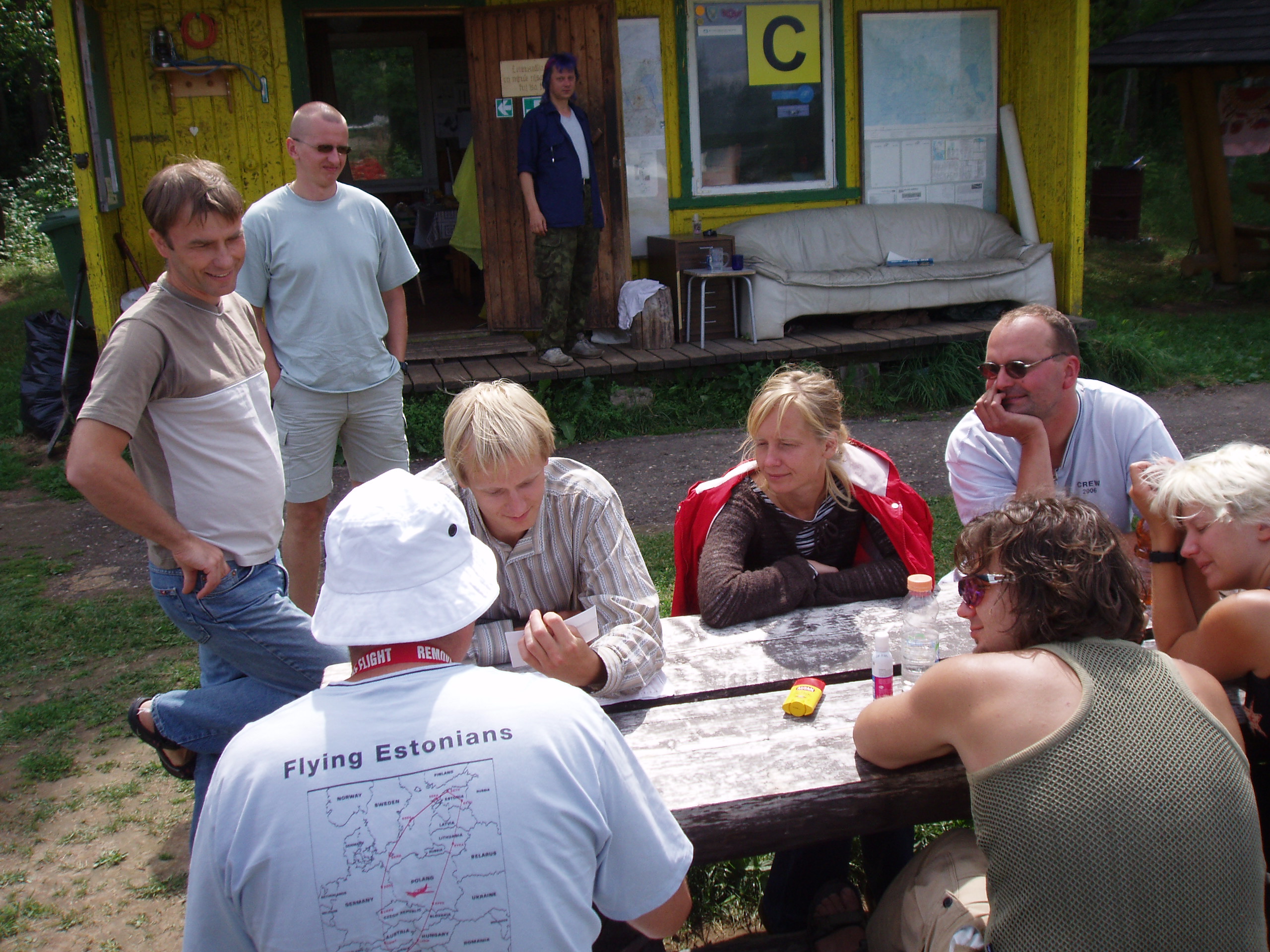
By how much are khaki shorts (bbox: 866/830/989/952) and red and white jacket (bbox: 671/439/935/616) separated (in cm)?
87

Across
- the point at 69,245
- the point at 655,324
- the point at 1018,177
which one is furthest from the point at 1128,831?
the point at 69,245

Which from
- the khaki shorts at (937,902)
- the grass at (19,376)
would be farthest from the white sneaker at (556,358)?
the khaki shorts at (937,902)

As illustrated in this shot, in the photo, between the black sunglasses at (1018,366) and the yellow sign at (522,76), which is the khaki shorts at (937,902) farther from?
the yellow sign at (522,76)

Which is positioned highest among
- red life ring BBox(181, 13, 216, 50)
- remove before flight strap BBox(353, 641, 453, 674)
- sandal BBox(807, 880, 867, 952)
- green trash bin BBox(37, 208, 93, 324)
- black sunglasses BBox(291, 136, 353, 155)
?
red life ring BBox(181, 13, 216, 50)

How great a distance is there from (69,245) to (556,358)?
3898 millimetres

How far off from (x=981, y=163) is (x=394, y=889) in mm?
8834

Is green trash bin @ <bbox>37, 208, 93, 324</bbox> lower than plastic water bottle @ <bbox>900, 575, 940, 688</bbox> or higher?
higher

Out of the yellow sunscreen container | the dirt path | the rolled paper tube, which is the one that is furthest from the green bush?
the yellow sunscreen container

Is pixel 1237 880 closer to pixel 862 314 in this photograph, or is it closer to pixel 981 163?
pixel 862 314

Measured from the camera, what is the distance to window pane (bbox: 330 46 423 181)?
38.7 ft

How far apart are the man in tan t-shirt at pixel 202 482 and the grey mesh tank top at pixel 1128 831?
1.76 m

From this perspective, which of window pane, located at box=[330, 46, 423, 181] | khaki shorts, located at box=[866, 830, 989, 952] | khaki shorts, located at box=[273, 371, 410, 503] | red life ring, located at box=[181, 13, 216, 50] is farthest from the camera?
window pane, located at box=[330, 46, 423, 181]

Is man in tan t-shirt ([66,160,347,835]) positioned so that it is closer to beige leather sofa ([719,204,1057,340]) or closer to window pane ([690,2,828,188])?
beige leather sofa ([719,204,1057,340])

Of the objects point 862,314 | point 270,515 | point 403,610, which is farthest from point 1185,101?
point 403,610
